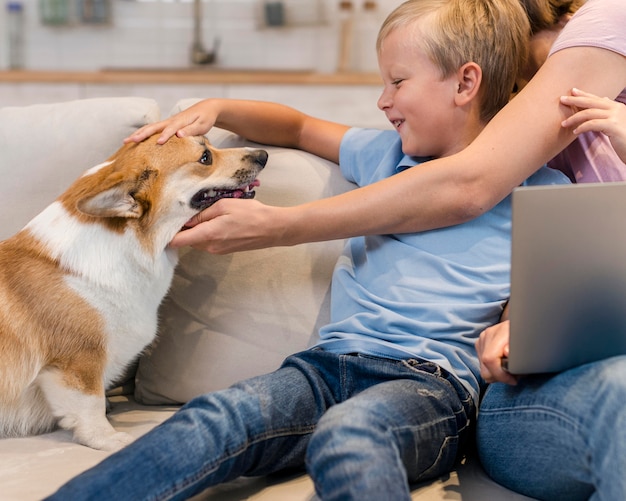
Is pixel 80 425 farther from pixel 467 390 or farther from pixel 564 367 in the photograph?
pixel 564 367

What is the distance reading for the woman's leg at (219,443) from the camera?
40.0 inches

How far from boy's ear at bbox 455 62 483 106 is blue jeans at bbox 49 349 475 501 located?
0.49 metres

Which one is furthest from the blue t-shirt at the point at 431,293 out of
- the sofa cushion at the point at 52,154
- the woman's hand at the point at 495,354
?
the sofa cushion at the point at 52,154

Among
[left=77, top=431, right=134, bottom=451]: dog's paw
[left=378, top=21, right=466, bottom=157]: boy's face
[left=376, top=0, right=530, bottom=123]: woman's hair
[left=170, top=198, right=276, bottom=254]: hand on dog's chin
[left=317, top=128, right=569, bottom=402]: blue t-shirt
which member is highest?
[left=376, top=0, right=530, bottom=123]: woman's hair

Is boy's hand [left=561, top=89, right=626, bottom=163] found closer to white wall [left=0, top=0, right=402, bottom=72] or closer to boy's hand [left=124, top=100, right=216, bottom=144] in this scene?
boy's hand [left=124, top=100, right=216, bottom=144]

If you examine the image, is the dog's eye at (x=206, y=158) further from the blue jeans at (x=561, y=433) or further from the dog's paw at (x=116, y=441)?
the blue jeans at (x=561, y=433)

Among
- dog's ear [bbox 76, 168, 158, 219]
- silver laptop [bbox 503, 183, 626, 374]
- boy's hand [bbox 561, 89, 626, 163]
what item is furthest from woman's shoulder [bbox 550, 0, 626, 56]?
dog's ear [bbox 76, 168, 158, 219]

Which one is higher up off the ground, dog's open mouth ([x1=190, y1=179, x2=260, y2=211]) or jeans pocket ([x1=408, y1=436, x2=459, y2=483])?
dog's open mouth ([x1=190, y1=179, x2=260, y2=211])

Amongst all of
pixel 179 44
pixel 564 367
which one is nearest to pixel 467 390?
pixel 564 367

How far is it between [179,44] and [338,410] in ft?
9.11

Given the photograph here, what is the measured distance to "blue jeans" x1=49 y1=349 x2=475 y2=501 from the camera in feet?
3.27

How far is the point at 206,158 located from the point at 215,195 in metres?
0.07

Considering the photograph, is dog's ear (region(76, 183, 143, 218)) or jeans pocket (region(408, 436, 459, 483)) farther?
dog's ear (region(76, 183, 143, 218))

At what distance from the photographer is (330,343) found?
1.36m
